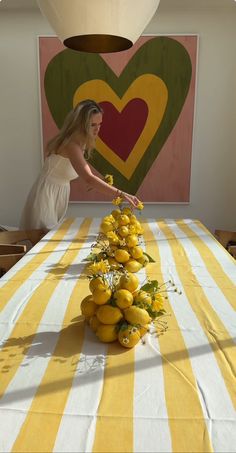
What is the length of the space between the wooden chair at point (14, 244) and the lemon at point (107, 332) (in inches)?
40.4

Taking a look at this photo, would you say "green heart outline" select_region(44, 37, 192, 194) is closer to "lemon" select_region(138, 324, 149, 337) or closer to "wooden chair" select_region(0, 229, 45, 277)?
"wooden chair" select_region(0, 229, 45, 277)

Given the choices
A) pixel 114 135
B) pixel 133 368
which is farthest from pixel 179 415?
pixel 114 135

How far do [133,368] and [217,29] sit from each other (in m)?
3.32

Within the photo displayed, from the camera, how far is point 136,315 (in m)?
1.00

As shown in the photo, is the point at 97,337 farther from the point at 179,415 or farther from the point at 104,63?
the point at 104,63

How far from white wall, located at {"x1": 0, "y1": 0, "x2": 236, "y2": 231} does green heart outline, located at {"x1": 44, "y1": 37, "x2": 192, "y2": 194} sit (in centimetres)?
13

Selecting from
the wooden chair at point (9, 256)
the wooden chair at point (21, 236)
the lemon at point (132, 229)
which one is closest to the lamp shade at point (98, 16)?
the lemon at point (132, 229)

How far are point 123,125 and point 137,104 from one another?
216 millimetres

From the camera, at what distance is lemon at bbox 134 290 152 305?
3.41ft

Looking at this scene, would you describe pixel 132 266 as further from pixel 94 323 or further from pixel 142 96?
pixel 142 96

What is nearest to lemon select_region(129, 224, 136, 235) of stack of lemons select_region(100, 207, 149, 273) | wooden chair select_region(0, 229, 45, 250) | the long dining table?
stack of lemons select_region(100, 207, 149, 273)

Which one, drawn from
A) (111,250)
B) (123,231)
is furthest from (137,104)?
(111,250)

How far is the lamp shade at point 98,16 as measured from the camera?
1.01 meters

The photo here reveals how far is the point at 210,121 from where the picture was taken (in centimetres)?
364
